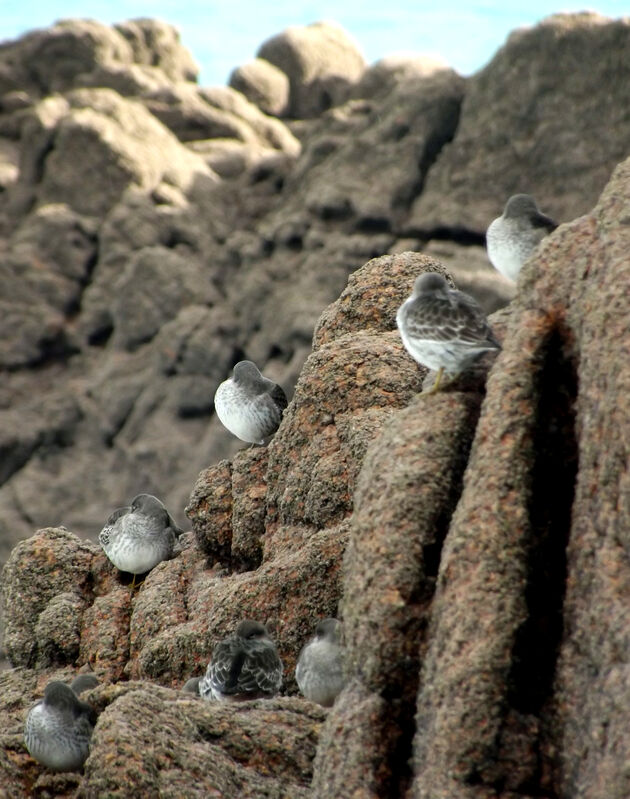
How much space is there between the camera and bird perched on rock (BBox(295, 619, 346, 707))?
10.2m

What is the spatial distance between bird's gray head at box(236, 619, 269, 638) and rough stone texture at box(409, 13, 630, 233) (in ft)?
85.5

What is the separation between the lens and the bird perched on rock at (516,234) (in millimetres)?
13108

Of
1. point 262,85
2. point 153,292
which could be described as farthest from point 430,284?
point 262,85

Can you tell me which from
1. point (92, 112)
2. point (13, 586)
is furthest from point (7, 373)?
point (13, 586)

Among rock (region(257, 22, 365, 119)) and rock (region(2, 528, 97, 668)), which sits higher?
rock (region(257, 22, 365, 119))

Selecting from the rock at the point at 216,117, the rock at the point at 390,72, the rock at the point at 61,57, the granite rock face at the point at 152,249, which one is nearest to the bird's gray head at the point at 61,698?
the granite rock face at the point at 152,249

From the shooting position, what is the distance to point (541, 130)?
120 feet

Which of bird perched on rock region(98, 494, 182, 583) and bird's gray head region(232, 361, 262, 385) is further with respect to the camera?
bird's gray head region(232, 361, 262, 385)

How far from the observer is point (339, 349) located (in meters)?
13.2

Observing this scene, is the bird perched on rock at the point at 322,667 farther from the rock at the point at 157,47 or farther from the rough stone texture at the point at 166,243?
the rock at the point at 157,47

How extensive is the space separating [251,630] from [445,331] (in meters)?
3.33

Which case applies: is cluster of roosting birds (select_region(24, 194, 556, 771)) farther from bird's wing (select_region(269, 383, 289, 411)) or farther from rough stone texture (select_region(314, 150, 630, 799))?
bird's wing (select_region(269, 383, 289, 411))

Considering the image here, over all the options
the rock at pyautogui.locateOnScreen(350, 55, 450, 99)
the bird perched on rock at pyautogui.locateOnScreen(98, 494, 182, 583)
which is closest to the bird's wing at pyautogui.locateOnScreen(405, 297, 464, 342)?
the bird perched on rock at pyautogui.locateOnScreen(98, 494, 182, 583)

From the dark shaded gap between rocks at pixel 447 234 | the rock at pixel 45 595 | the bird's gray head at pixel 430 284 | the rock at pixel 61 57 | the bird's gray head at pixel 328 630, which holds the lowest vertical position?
the bird's gray head at pixel 328 630
